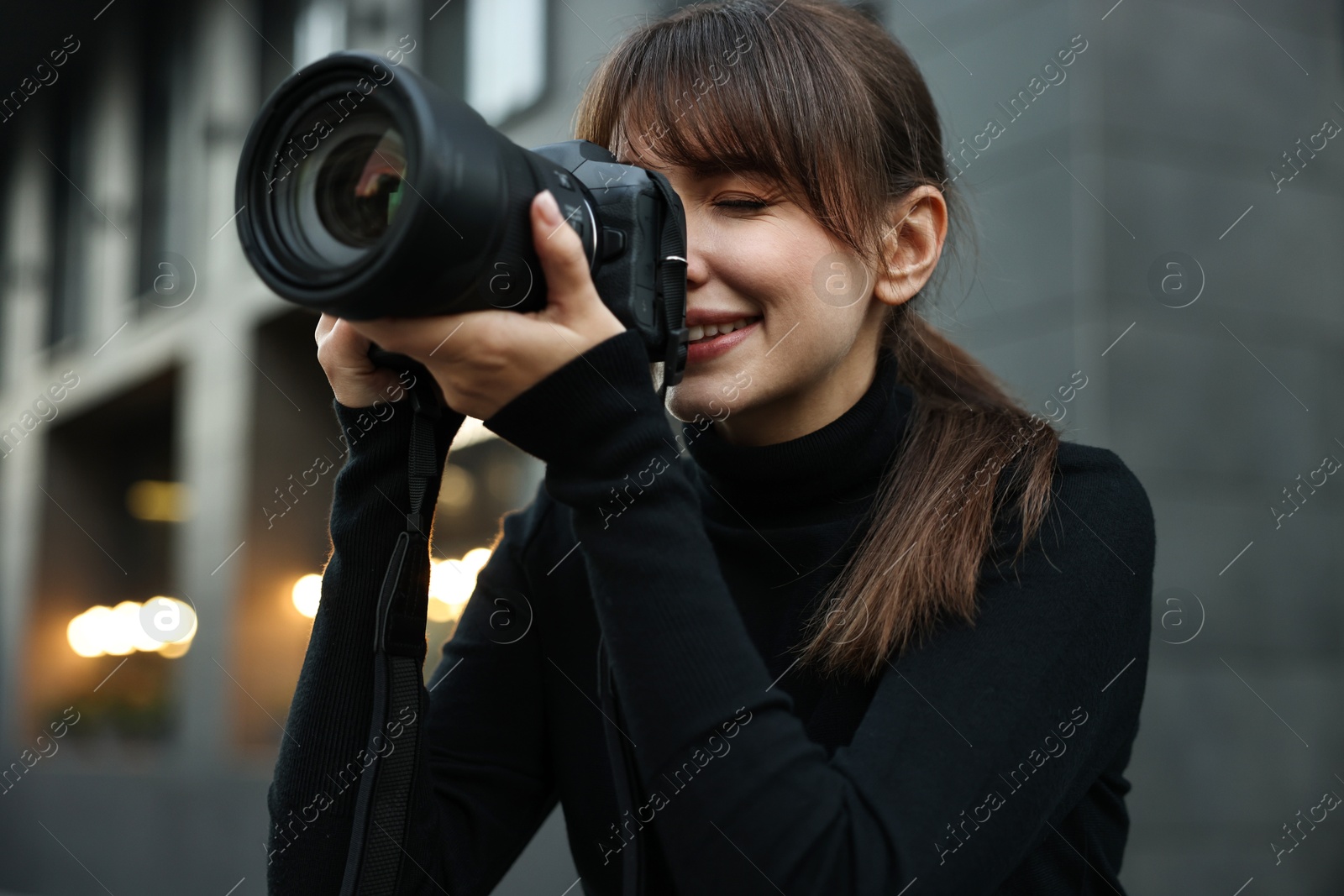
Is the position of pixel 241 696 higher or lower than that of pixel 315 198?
higher

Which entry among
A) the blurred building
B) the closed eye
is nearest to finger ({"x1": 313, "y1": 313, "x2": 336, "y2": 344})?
the closed eye

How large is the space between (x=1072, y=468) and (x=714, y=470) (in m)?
0.38

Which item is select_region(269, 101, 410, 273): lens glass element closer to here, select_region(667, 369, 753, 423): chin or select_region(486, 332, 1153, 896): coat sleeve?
select_region(486, 332, 1153, 896): coat sleeve

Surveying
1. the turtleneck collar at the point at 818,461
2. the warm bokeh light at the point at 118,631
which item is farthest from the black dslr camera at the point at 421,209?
the warm bokeh light at the point at 118,631

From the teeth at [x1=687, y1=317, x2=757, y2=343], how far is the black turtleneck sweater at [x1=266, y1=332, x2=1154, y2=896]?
0.13m

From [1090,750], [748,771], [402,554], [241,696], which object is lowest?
[1090,750]

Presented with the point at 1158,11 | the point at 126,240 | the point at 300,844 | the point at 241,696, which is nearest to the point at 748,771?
the point at 300,844

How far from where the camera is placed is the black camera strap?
1.10 meters

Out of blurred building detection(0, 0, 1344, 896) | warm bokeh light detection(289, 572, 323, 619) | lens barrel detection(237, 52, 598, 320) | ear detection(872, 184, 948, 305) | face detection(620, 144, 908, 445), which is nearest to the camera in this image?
lens barrel detection(237, 52, 598, 320)

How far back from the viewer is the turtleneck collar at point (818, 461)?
1313mm

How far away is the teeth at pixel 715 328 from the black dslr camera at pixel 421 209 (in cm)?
14

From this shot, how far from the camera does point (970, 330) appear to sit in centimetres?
306

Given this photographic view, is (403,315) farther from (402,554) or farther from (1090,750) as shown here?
(1090,750)

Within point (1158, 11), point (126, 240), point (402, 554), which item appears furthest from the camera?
point (126, 240)
